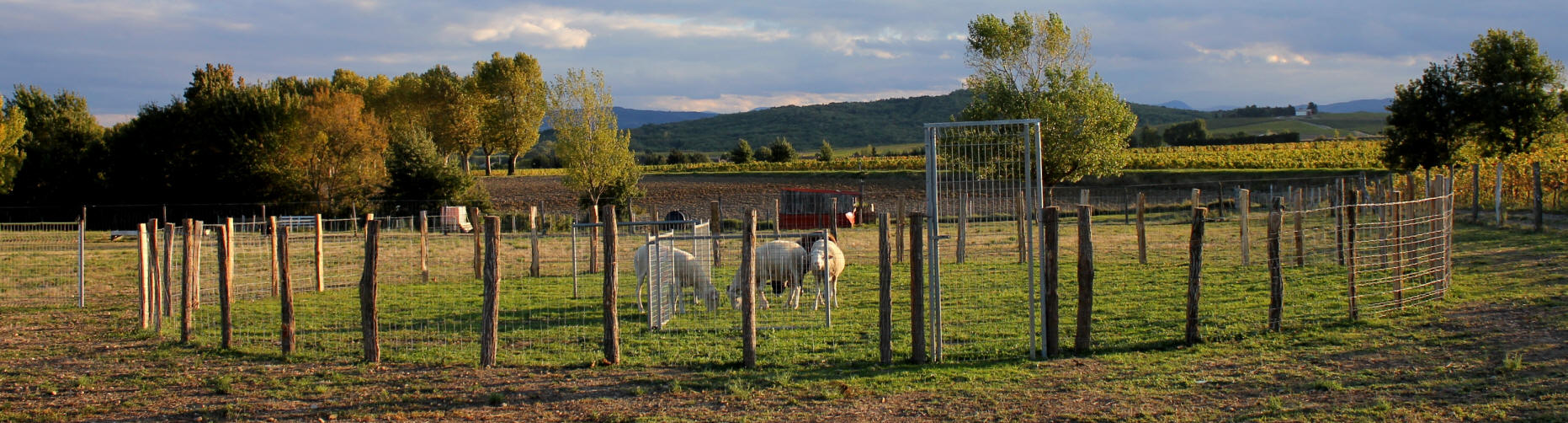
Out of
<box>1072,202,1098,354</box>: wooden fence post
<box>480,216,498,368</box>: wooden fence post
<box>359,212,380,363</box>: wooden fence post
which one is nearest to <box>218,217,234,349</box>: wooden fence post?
<box>359,212,380,363</box>: wooden fence post

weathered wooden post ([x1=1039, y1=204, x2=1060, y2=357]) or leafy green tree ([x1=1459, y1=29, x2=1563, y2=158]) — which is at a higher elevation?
leafy green tree ([x1=1459, y1=29, x2=1563, y2=158])

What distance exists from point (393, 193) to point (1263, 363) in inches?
1539

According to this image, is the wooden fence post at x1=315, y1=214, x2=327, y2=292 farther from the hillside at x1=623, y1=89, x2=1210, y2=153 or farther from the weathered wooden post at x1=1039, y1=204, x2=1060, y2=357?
the hillside at x1=623, y1=89, x2=1210, y2=153

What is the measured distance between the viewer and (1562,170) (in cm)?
2861

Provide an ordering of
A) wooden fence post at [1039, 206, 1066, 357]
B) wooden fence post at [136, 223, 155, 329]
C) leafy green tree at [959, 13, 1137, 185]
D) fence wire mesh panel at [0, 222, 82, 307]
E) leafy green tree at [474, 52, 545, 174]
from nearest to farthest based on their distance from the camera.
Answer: wooden fence post at [1039, 206, 1066, 357] → wooden fence post at [136, 223, 155, 329] → fence wire mesh panel at [0, 222, 82, 307] → leafy green tree at [959, 13, 1137, 185] → leafy green tree at [474, 52, 545, 174]

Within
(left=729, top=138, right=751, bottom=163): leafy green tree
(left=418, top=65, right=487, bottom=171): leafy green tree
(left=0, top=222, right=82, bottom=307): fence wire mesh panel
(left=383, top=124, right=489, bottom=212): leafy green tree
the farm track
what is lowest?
the farm track

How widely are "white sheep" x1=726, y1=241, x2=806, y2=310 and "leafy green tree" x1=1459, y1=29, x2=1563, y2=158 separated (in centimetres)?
3073

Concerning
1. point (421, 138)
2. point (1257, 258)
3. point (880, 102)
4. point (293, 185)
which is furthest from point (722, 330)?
point (880, 102)

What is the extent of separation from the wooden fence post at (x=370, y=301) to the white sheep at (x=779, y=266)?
4.85 metres

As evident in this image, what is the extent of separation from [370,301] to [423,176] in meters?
32.9

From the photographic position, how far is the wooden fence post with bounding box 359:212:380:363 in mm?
9359

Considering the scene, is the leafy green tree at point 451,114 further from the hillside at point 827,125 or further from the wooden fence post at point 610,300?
the hillside at point 827,125

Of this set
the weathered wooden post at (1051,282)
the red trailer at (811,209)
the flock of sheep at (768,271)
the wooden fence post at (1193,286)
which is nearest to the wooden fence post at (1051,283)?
the weathered wooden post at (1051,282)

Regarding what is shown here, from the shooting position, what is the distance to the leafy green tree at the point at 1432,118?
33281mm
